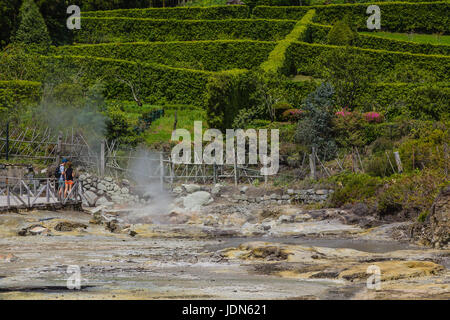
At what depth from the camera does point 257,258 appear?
1516cm

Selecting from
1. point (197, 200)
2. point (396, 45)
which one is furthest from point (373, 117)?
point (396, 45)

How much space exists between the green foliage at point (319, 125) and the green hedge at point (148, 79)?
12.5 metres

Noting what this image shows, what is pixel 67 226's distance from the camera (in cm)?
1973

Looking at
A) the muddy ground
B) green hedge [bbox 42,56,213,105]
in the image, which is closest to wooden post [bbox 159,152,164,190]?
the muddy ground

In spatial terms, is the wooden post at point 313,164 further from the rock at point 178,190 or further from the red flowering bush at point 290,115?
the red flowering bush at point 290,115

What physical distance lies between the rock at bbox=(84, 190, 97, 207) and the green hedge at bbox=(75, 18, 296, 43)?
34.2 meters

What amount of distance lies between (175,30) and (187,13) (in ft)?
13.7

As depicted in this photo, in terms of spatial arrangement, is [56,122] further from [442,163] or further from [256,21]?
[256,21]

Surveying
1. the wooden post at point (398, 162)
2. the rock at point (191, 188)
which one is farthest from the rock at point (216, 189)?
the wooden post at point (398, 162)

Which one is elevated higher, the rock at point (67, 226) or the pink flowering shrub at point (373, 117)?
the pink flowering shrub at point (373, 117)

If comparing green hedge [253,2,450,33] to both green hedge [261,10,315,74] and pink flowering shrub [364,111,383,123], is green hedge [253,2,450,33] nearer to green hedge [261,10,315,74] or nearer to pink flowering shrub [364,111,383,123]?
green hedge [261,10,315,74]

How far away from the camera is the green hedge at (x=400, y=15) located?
63.3m

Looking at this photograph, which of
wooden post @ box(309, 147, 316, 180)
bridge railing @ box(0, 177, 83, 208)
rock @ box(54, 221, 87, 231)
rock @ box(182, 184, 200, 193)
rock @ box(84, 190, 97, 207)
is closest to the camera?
rock @ box(54, 221, 87, 231)

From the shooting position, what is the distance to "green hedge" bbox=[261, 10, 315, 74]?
152ft
